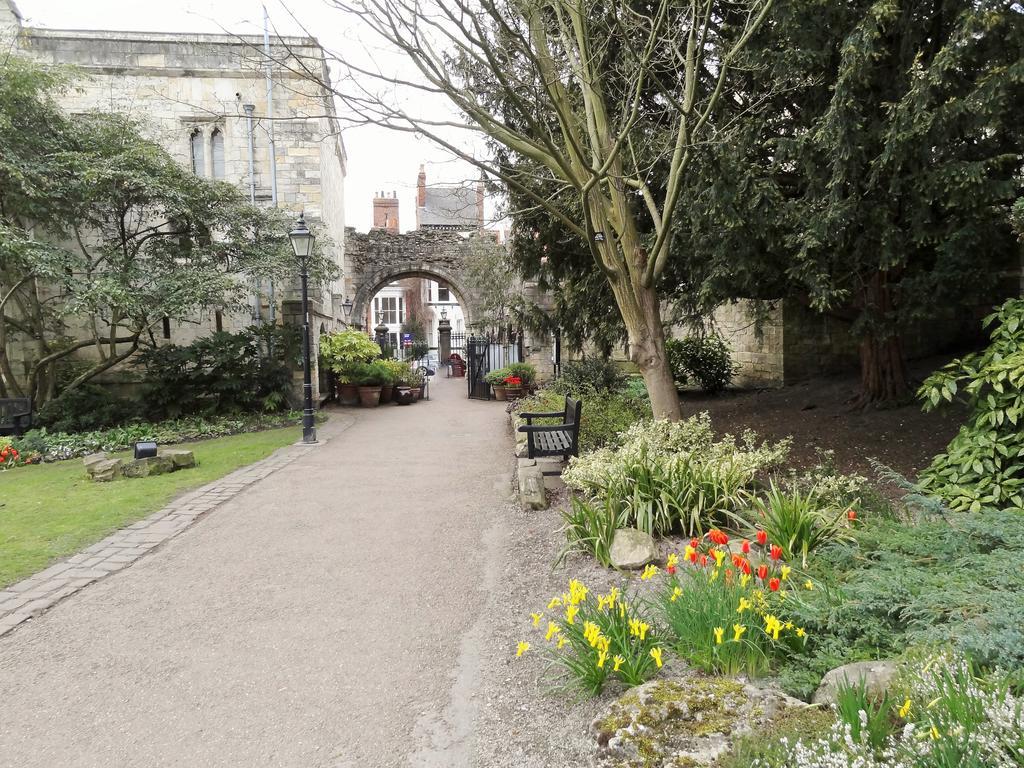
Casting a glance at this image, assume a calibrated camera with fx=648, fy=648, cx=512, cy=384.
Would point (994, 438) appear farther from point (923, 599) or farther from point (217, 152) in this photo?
point (217, 152)

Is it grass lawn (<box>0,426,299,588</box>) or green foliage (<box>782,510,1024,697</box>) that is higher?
green foliage (<box>782,510,1024,697</box>)

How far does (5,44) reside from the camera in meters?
13.5

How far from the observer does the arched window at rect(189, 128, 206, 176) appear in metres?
15.1

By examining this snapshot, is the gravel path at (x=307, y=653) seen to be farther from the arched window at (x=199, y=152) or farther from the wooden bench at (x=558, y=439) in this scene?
the arched window at (x=199, y=152)

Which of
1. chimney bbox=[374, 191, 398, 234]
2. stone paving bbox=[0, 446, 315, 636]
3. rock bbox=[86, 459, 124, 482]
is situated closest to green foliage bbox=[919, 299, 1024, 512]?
stone paving bbox=[0, 446, 315, 636]

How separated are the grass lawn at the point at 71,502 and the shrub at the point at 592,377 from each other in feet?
16.8

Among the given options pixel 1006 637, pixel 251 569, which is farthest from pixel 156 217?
pixel 1006 637

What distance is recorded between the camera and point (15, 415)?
11648 millimetres

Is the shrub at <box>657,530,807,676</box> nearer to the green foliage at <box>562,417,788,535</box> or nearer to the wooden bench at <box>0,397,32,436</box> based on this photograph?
the green foliage at <box>562,417,788,535</box>

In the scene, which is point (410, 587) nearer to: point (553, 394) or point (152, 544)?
point (152, 544)

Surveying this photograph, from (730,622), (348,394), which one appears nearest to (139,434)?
(348,394)

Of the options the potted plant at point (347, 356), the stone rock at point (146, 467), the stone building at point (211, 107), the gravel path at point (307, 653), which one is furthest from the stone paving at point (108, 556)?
the potted plant at point (347, 356)

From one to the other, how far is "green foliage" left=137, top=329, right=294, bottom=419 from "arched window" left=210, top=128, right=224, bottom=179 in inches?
167

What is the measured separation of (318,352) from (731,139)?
1163 centimetres
